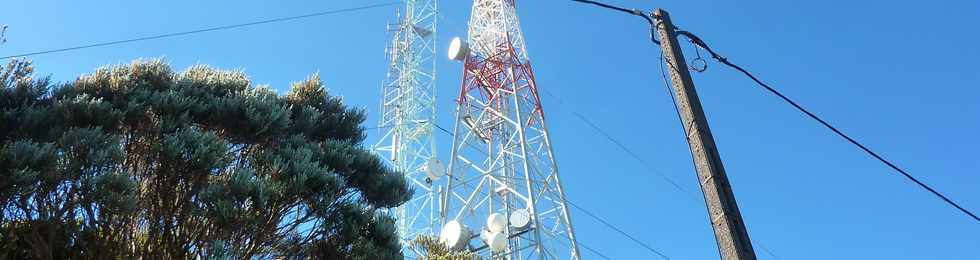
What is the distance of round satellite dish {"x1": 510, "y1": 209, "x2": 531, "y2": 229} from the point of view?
1568 centimetres

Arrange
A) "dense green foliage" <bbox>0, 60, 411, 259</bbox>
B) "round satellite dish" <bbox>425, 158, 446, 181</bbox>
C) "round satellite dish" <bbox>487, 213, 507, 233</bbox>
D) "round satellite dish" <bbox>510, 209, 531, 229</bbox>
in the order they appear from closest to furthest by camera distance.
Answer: "dense green foliage" <bbox>0, 60, 411, 259</bbox> < "round satellite dish" <bbox>510, 209, 531, 229</bbox> < "round satellite dish" <bbox>487, 213, 507, 233</bbox> < "round satellite dish" <bbox>425, 158, 446, 181</bbox>

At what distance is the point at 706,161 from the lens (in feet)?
20.4

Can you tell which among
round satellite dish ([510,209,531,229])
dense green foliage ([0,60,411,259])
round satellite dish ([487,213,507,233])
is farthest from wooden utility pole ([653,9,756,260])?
round satellite dish ([487,213,507,233])

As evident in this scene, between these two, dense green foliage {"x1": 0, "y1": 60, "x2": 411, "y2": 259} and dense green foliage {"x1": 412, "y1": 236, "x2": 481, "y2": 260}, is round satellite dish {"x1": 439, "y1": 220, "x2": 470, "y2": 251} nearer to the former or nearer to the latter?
dense green foliage {"x1": 412, "y1": 236, "x2": 481, "y2": 260}

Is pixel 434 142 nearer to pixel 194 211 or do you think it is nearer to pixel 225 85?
pixel 225 85

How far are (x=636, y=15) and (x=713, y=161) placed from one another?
7.44 ft

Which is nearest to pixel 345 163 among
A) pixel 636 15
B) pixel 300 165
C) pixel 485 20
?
pixel 300 165

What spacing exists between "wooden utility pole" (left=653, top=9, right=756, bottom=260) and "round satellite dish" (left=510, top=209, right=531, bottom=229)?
8.71m

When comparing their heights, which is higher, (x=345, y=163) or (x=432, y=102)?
(x=432, y=102)

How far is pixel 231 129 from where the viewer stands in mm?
9500

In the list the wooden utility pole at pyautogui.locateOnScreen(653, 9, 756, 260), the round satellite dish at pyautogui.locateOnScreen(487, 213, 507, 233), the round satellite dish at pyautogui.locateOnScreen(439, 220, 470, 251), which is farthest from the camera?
the round satellite dish at pyautogui.locateOnScreen(487, 213, 507, 233)

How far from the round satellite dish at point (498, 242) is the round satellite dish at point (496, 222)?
181mm

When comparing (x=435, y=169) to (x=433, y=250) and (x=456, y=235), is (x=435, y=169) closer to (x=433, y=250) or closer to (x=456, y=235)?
(x=456, y=235)

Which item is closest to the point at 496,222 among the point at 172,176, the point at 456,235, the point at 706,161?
the point at 456,235
